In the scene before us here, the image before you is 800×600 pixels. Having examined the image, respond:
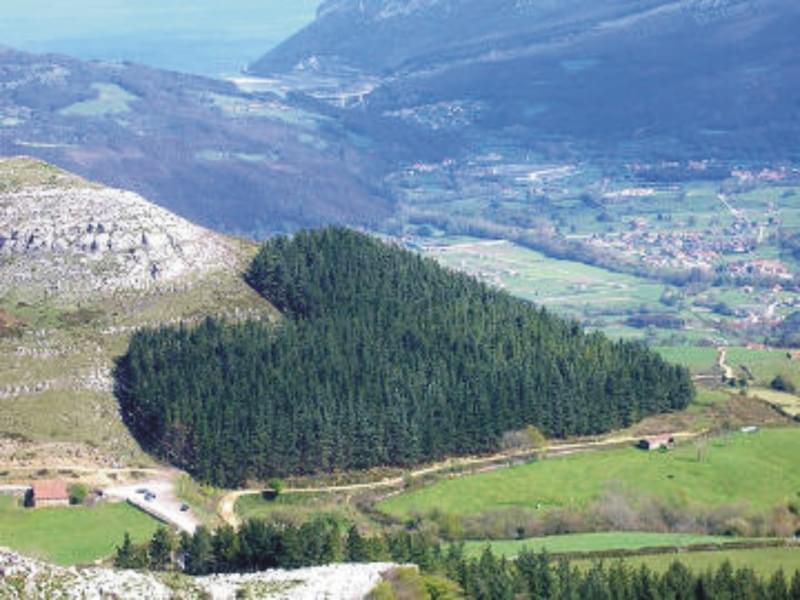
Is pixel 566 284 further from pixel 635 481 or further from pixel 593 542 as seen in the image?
pixel 593 542

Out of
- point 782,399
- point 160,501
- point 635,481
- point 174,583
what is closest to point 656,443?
point 635,481

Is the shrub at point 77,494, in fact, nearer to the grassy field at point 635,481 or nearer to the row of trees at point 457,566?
the row of trees at point 457,566

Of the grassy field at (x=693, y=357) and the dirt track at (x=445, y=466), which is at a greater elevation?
the grassy field at (x=693, y=357)

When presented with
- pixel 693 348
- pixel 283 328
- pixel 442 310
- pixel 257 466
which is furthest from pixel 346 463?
pixel 693 348

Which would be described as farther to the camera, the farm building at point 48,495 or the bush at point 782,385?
the bush at point 782,385

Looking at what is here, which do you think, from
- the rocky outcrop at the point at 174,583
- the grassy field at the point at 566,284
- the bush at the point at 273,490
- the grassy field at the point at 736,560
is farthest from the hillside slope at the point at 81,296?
the grassy field at the point at 566,284

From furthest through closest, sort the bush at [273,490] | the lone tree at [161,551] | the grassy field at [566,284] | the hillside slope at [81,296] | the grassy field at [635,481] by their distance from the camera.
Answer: the grassy field at [566,284], the hillside slope at [81,296], the bush at [273,490], the grassy field at [635,481], the lone tree at [161,551]

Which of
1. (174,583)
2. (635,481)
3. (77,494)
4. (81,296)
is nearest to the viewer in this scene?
(174,583)
